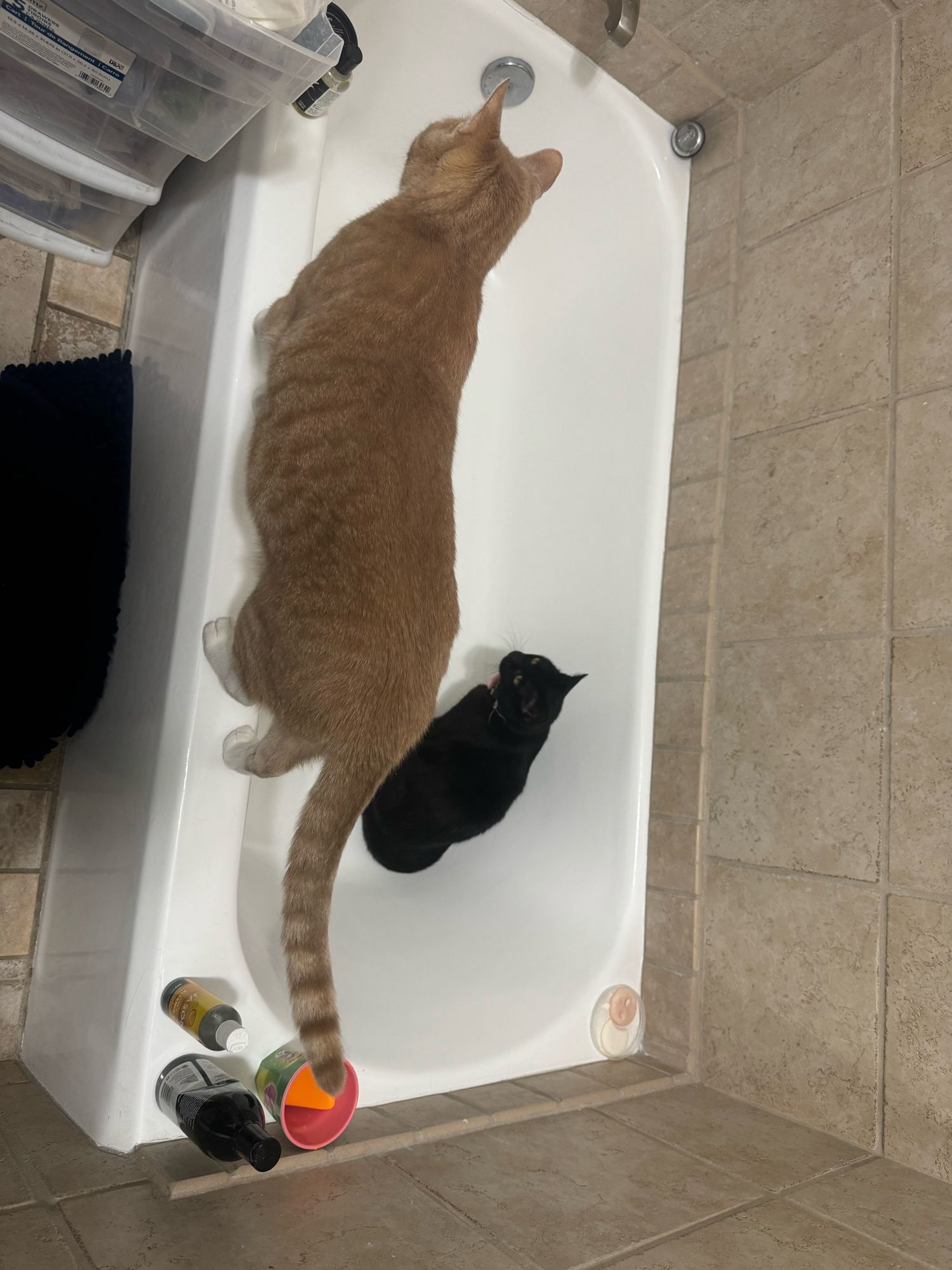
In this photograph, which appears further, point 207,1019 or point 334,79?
point 334,79

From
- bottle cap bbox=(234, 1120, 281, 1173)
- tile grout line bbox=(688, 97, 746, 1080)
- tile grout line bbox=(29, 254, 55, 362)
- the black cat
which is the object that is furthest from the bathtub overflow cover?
bottle cap bbox=(234, 1120, 281, 1173)

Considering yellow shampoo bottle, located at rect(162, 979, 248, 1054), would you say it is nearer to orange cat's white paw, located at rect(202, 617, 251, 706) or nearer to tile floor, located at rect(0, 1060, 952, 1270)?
tile floor, located at rect(0, 1060, 952, 1270)

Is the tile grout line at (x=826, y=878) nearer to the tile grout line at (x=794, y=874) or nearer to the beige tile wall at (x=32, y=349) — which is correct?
the tile grout line at (x=794, y=874)

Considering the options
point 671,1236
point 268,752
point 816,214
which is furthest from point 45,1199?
point 816,214

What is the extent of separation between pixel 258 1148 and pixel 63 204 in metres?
1.24

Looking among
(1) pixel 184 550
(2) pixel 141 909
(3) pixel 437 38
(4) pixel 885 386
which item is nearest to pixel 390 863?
(2) pixel 141 909

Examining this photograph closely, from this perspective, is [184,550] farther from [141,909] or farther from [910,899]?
[910,899]

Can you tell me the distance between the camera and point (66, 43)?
2.94ft

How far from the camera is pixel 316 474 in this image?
0.97m

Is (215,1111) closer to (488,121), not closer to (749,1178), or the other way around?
(749,1178)

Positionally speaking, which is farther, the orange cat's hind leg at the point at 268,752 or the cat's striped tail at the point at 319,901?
the orange cat's hind leg at the point at 268,752

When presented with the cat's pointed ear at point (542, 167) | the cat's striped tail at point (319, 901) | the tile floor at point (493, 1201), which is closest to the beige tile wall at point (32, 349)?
the tile floor at point (493, 1201)

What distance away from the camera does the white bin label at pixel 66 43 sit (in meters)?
0.86

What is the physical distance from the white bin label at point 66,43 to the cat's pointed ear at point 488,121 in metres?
0.46
